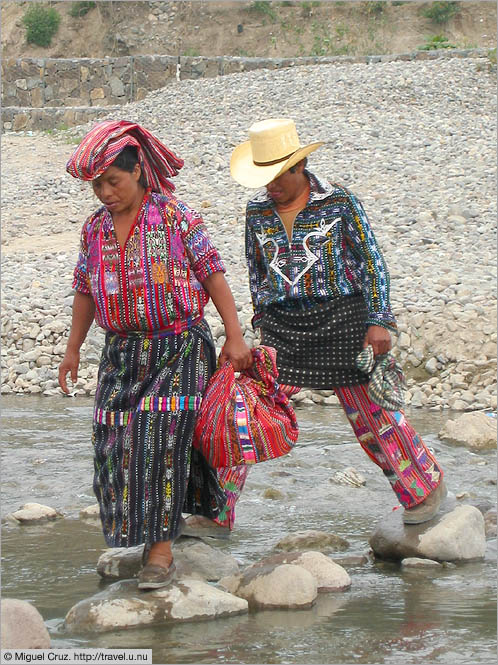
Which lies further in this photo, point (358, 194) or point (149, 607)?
point (358, 194)

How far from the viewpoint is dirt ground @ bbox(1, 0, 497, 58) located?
2988 centimetres

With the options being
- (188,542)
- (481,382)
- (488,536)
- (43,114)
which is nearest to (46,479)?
(188,542)

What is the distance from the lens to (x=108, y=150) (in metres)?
3.58

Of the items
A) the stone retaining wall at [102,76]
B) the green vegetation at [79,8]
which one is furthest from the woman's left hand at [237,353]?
the green vegetation at [79,8]

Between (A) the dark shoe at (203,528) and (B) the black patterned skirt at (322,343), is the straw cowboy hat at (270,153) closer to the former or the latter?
(B) the black patterned skirt at (322,343)

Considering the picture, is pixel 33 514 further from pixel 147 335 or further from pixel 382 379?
pixel 382 379

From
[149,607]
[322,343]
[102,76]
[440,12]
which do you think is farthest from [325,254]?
[440,12]

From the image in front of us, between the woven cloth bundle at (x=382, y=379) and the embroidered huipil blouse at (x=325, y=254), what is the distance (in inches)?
4.8

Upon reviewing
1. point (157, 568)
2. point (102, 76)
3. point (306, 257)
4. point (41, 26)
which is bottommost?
point (157, 568)

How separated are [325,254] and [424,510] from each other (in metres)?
1.01

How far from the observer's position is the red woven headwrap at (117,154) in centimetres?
356

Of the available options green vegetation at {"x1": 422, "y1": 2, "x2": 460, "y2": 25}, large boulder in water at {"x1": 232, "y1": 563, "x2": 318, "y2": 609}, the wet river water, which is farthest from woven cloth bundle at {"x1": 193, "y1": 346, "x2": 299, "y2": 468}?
green vegetation at {"x1": 422, "y1": 2, "x2": 460, "y2": 25}

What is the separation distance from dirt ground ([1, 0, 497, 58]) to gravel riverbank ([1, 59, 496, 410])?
319 inches

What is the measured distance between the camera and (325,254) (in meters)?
4.15
